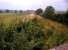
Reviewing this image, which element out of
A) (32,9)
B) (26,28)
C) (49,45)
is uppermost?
(32,9)

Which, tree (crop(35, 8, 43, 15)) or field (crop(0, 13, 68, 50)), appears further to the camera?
tree (crop(35, 8, 43, 15))

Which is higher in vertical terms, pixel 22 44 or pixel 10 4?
pixel 10 4

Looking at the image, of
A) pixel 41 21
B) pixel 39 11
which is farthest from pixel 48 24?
pixel 39 11

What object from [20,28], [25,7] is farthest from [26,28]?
[25,7]

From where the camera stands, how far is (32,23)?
3.51 m

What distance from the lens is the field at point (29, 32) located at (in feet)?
11.1

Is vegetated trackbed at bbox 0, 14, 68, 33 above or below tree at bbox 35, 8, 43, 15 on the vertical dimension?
below

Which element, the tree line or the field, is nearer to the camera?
the field

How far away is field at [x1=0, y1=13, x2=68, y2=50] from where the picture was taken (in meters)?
3.38

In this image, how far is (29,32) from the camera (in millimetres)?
3480

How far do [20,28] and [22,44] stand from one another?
0.23 meters

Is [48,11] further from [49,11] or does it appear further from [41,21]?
[41,21]

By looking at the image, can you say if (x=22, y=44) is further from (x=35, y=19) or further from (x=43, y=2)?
(x=43, y=2)

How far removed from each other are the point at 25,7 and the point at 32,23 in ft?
0.83
